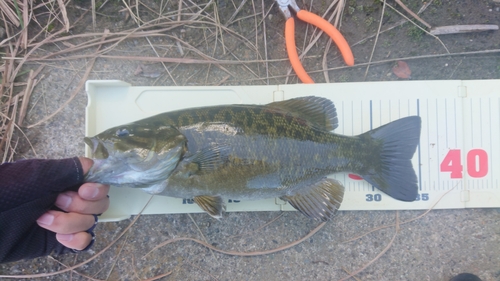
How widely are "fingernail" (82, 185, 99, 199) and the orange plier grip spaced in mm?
1571

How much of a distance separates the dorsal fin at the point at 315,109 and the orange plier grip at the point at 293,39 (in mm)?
281

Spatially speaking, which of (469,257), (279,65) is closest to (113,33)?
(279,65)

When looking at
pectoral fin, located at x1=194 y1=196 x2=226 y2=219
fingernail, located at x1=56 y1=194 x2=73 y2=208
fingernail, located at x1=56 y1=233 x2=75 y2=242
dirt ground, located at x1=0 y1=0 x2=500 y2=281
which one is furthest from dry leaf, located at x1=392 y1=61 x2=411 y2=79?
fingernail, located at x1=56 y1=233 x2=75 y2=242

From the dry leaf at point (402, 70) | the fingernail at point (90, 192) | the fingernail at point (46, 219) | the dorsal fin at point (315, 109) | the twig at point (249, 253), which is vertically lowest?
the twig at point (249, 253)

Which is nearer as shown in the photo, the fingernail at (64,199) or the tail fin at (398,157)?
the fingernail at (64,199)

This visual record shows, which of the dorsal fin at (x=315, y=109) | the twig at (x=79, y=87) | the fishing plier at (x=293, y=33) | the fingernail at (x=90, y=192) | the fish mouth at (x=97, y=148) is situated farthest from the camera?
the twig at (x=79, y=87)

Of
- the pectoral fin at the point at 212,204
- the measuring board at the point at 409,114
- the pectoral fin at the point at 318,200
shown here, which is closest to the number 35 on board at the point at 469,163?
the measuring board at the point at 409,114

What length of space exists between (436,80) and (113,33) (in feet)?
8.06

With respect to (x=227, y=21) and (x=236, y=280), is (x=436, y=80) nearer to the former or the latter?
(x=227, y=21)

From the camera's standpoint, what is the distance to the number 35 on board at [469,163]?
98.0 inches

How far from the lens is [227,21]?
261cm

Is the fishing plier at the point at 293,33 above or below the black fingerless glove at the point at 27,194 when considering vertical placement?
above

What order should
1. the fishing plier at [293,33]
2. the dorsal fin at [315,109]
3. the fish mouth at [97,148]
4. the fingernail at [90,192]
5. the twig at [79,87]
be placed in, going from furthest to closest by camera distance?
the twig at [79,87]
the fishing plier at [293,33]
the dorsal fin at [315,109]
the fingernail at [90,192]
the fish mouth at [97,148]

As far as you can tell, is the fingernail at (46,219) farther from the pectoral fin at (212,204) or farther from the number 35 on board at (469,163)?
the number 35 on board at (469,163)
